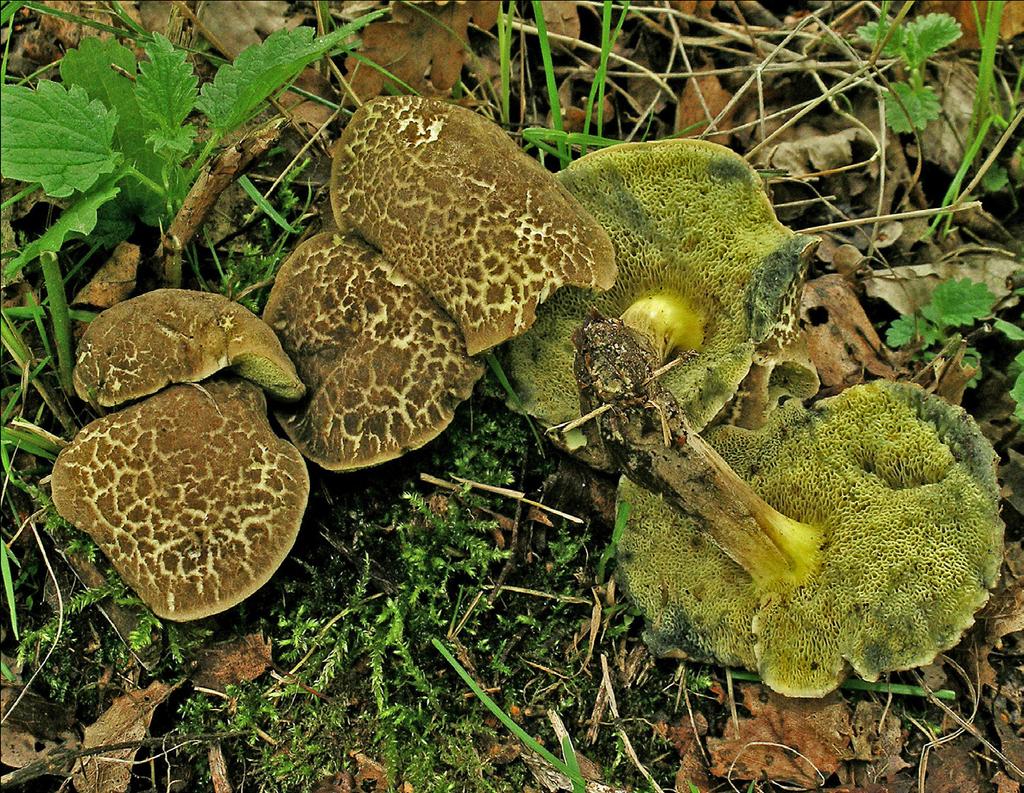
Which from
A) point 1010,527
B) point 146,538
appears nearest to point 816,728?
point 1010,527

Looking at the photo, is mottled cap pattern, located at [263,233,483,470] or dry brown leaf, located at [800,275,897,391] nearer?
mottled cap pattern, located at [263,233,483,470]

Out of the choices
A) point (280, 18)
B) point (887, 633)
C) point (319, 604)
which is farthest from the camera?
point (280, 18)

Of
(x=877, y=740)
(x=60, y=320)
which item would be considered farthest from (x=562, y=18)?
(x=877, y=740)

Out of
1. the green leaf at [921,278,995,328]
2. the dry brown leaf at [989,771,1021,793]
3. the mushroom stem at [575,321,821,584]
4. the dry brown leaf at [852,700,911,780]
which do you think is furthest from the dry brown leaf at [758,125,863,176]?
the dry brown leaf at [989,771,1021,793]

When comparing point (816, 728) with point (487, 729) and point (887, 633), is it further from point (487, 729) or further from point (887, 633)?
point (487, 729)

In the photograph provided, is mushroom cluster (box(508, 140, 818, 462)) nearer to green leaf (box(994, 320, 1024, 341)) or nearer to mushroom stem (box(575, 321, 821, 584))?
mushroom stem (box(575, 321, 821, 584))

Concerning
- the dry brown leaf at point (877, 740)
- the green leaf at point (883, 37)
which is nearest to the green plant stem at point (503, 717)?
the dry brown leaf at point (877, 740)
